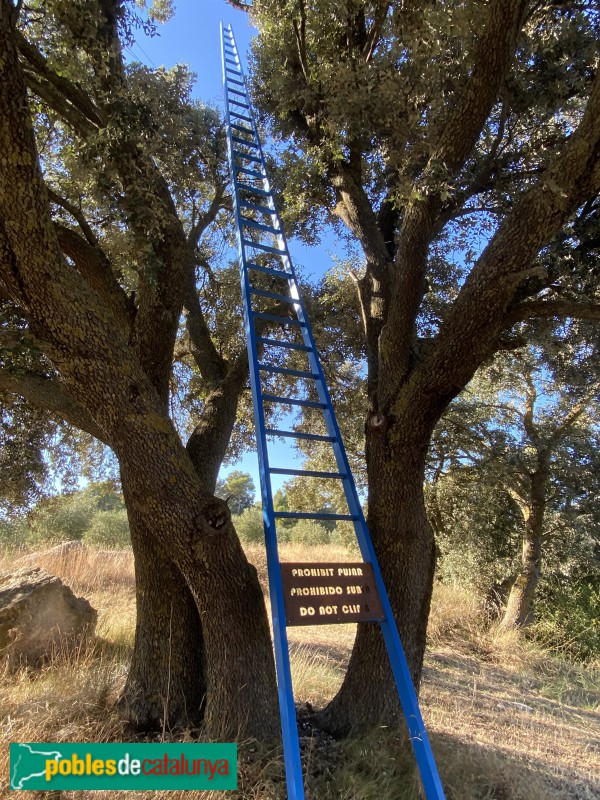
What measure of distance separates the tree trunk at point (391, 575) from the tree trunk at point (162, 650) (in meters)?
1.00

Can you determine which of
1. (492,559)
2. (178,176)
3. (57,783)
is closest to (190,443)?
(57,783)

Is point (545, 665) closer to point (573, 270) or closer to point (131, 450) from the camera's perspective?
point (573, 270)

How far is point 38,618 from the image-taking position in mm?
5555

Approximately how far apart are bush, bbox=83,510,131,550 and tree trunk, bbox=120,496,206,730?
1313cm

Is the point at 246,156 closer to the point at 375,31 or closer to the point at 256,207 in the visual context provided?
the point at 256,207

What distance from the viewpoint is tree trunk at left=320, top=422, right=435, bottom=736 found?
3383 millimetres

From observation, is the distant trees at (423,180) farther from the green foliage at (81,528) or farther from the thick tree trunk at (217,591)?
the green foliage at (81,528)

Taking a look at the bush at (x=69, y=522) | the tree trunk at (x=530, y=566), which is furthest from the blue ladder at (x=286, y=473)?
the bush at (x=69, y=522)

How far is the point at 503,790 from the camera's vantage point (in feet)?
9.98

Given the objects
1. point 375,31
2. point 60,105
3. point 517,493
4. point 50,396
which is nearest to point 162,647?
point 50,396

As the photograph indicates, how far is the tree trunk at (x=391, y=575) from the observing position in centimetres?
338

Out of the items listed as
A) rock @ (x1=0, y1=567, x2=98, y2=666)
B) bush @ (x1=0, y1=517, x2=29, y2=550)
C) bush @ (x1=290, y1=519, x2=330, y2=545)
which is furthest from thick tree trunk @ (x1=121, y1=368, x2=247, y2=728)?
bush @ (x1=290, y1=519, x2=330, y2=545)

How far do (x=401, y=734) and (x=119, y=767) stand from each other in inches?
69.6

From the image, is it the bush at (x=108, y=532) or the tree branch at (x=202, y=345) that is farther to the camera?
the bush at (x=108, y=532)
